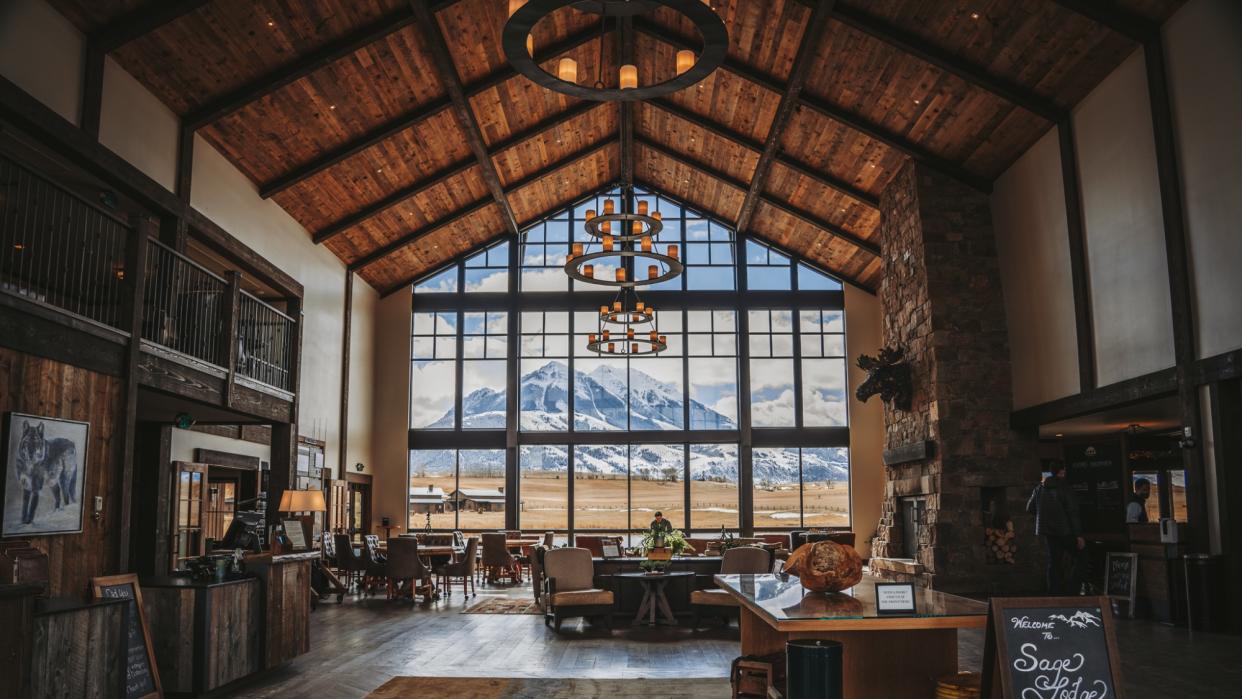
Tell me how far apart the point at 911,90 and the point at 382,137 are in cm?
713

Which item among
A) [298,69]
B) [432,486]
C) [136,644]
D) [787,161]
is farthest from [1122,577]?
[432,486]

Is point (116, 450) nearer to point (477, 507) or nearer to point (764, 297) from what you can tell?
point (477, 507)

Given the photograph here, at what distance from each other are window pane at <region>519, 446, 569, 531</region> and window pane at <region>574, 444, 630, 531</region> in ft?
0.78

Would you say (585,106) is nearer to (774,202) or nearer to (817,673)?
(774,202)

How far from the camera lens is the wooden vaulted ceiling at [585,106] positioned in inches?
381

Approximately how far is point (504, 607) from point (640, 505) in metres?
7.04

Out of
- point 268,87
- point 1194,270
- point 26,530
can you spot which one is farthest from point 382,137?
point 1194,270

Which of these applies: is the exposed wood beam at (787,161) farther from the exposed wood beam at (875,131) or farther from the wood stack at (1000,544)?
the wood stack at (1000,544)

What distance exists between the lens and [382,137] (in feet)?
42.0

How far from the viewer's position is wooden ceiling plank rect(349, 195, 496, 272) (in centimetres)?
1672

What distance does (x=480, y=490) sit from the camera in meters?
18.1

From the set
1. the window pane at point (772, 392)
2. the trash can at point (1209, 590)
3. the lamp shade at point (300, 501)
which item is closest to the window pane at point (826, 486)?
the window pane at point (772, 392)

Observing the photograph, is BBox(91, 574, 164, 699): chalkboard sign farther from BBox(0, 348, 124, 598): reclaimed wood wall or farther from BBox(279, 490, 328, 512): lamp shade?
BBox(279, 490, 328, 512): lamp shade

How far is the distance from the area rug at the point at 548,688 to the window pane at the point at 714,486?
11.6 metres
